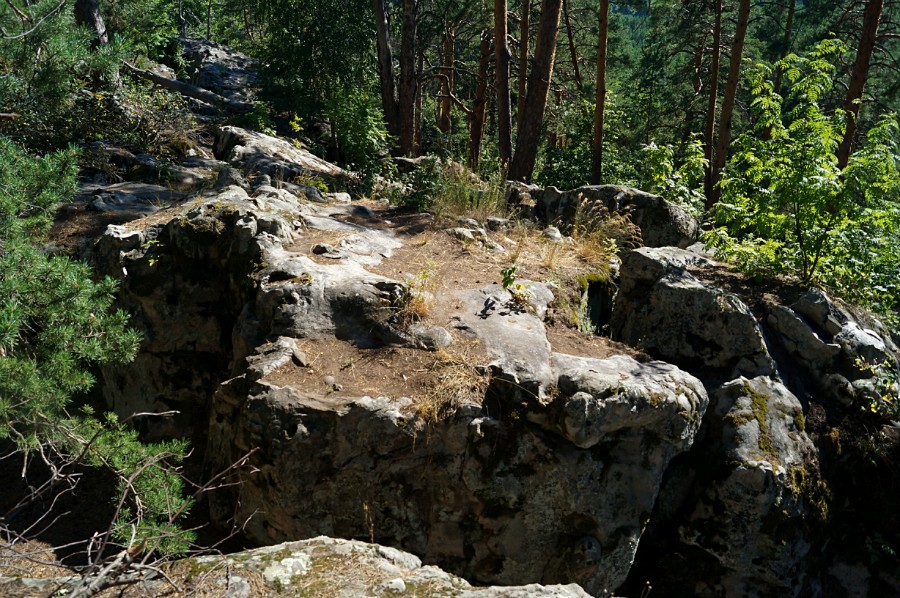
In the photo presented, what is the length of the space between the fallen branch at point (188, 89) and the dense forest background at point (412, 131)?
39cm

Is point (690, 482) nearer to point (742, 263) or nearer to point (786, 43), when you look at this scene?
point (742, 263)

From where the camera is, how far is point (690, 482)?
5.68m

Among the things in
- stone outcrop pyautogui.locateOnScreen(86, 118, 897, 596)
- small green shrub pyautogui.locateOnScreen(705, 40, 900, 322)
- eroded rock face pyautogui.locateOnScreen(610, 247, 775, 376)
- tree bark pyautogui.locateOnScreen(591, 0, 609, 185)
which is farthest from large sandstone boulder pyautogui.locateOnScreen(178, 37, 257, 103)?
small green shrub pyautogui.locateOnScreen(705, 40, 900, 322)

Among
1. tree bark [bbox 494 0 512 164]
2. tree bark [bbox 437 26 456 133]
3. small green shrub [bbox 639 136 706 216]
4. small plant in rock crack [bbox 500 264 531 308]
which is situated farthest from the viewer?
tree bark [bbox 437 26 456 133]

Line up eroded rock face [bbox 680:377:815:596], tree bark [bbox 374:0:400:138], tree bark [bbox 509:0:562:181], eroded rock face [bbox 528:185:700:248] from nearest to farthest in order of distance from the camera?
eroded rock face [bbox 680:377:815:596], eroded rock face [bbox 528:185:700:248], tree bark [bbox 509:0:562:181], tree bark [bbox 374:0:400:138]

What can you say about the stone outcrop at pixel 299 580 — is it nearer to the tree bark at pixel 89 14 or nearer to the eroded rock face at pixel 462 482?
the eroded rock face at pixel 462 482

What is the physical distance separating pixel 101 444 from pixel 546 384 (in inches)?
128

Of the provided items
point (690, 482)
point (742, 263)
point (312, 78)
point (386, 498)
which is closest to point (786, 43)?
point (312, 78)

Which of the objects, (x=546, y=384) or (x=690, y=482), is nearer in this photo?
(x=546, y=384)

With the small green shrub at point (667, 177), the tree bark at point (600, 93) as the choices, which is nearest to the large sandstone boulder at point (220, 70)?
the tree bark at point (600, 93)

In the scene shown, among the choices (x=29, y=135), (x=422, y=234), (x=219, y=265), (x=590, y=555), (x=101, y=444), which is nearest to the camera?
(x=101, y=444)

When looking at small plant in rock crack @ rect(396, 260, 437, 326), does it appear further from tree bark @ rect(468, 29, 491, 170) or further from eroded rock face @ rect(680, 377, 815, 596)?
tree bark @ rect(468, 29, 491, 170)

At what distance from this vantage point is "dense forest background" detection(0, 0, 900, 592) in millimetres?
4484

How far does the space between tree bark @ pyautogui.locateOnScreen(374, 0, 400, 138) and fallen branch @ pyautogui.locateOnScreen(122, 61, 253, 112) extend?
10.9 feet
